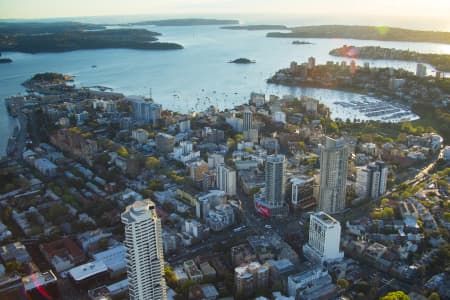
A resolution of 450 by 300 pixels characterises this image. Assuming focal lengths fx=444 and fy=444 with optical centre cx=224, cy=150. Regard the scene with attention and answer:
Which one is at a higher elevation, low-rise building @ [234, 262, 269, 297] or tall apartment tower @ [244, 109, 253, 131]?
tall apartment tower @ [244, 109, 253, 131]

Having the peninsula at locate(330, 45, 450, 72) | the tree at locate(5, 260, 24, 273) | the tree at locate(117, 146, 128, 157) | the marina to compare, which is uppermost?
the peninsula at locate(330, 45, 450, 72)

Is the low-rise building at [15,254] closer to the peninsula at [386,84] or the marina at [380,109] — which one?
the peninsula at [386,84]

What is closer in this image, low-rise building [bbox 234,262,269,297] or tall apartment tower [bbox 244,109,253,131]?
low-rise building [bbox 234,262,269,297]

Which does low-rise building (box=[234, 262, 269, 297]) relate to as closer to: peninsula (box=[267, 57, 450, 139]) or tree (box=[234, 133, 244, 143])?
tree (box=[234, 133, 244, 143])

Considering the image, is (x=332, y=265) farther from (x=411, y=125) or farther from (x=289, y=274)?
(x=411, y=125)

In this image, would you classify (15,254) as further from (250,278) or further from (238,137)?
(238,137)

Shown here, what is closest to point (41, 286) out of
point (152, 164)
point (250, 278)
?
point (250, 278)

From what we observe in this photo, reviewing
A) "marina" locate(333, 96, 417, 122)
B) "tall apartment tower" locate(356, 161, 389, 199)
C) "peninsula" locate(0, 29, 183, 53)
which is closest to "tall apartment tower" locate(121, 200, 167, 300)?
"tall apartment tower" locate(356, 161, 389, 199)

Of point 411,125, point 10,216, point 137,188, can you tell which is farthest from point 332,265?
point 411,125
